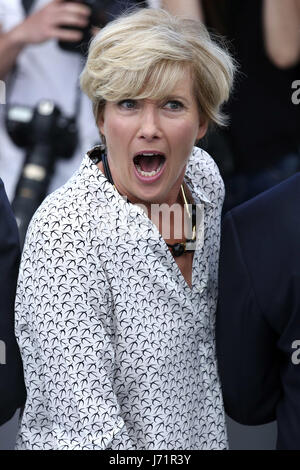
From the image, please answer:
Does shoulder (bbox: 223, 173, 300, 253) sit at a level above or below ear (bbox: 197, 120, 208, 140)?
below

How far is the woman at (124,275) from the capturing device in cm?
178

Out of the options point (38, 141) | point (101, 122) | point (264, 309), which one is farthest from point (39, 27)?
point (264, 309)

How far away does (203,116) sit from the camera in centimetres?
200

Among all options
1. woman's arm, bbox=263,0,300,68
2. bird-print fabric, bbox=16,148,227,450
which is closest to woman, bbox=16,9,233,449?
bird-print fabric, bbox=16,148,227,450

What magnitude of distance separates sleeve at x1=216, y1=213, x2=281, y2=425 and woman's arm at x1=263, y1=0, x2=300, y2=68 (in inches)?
60.3

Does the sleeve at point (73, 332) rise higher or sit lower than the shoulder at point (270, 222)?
lower

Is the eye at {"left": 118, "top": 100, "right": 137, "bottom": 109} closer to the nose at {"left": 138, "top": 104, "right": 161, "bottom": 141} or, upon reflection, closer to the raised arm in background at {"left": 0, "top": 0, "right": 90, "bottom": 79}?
the nose at {"left": 138, "top": 104, "right": 161, "bottom": 141}

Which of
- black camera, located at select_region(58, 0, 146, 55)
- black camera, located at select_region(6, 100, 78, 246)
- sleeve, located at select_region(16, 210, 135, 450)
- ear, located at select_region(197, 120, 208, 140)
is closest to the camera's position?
sleeve, located at select_region(16, 210, 135, 450)

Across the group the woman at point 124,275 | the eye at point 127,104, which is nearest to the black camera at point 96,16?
the woman at point 124,275

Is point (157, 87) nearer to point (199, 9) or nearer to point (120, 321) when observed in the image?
point (120, 321)

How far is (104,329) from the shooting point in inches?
71.1

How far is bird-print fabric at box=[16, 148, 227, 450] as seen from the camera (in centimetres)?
177

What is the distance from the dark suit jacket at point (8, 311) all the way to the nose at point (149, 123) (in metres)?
0.33

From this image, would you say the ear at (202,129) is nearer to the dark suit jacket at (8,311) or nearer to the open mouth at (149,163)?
the open mouth at (149,163)
